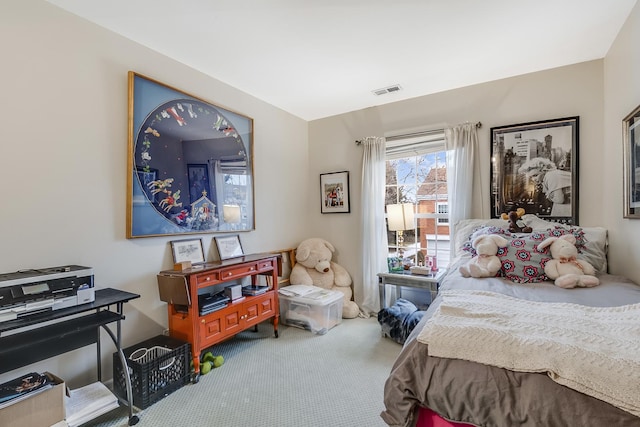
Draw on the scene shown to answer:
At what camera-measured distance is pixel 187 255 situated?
2.49 m

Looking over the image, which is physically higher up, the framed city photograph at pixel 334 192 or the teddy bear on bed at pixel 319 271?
the framed city photograph at pixel 334 192

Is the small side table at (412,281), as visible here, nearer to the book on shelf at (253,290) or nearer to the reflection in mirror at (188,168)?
the book on shelf at (253,290)

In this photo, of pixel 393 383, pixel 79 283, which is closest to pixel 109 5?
pixel 79 283

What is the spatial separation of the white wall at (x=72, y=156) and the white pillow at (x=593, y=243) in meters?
3.19

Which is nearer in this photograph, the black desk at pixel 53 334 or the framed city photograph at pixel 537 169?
the black desk at pixel 53 334

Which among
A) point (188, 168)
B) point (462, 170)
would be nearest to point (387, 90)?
point (462, 170)

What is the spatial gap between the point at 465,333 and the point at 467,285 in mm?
884

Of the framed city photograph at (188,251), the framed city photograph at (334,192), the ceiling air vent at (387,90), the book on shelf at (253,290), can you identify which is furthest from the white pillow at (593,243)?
the framed city photograph at (188,251)

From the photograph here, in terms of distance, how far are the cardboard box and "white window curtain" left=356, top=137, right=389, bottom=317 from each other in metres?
2.72

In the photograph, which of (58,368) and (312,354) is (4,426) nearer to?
(58,368)

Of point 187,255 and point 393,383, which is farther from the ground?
point 187,255

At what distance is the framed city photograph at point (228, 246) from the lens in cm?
275

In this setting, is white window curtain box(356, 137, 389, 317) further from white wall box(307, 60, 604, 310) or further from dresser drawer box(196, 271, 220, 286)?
dresser drawer box(196, 271, 220, 286)

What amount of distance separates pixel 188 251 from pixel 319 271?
5.24 feet
